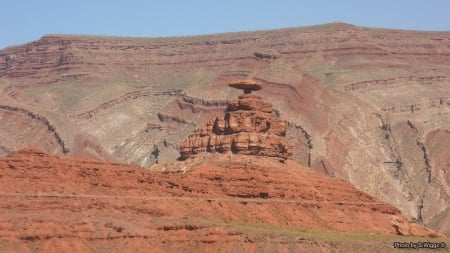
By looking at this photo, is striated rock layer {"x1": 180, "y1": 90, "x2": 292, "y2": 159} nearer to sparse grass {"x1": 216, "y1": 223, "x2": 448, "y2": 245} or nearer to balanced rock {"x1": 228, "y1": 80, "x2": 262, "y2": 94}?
balanced rock {"x1": 228, "y1": 80, "x2": 262, "y2": 94}

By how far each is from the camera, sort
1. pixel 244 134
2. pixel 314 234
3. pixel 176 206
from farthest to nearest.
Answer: pixel 244 134 < pixel 314 234 < pixel 176 206

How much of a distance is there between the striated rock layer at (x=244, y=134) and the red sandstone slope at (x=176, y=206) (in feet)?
6.44

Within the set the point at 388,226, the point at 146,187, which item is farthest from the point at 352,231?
the point at 146,187

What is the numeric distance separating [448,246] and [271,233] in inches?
742

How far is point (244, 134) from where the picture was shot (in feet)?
376

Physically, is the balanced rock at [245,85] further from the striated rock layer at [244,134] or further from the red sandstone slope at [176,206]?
the red sandstone slope at [176,206]

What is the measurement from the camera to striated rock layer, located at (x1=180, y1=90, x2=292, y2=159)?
114 meters

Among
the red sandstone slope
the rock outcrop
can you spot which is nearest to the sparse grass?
the red sandstone slope

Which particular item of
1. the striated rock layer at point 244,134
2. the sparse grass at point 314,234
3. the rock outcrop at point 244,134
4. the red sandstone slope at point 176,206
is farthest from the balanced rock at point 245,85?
the sparse grass at point 314,234

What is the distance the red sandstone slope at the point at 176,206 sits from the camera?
8431 cm

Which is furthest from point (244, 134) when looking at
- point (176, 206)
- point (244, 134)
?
point (176, 206)

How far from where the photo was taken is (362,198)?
382 feet

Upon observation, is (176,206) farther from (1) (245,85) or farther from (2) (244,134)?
(1) (245,85)

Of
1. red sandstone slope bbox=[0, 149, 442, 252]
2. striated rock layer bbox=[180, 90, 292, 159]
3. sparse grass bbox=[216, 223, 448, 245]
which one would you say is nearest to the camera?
red sandstone slope bbox=[0, 149, 442, 252]
